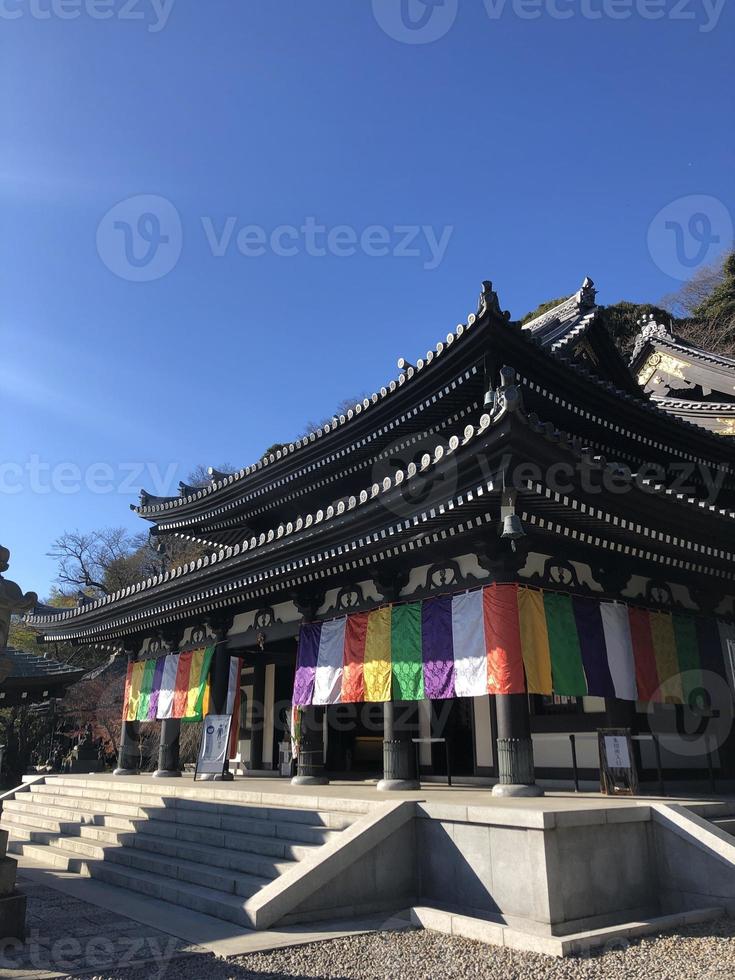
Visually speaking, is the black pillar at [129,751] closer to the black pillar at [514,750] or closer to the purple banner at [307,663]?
the purple banner at [307,663]

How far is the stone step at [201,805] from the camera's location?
8.65 m

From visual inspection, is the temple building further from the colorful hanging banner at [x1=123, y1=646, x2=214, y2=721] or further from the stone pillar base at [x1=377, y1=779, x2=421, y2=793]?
the colorful hanging banner at [x1=123, y1=646, x2=214, y2=721]

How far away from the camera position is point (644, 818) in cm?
767

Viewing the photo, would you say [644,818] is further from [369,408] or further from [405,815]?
[369,408]

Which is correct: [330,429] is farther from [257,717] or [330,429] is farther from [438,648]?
[257,717]

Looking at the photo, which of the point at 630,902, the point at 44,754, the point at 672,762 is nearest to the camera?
the point at 630,902

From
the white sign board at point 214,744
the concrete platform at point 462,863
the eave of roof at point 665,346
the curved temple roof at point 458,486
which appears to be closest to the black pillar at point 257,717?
the white sign board at point 214,744

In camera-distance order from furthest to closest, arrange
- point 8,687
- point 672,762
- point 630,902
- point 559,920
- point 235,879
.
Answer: point 8,687 < point 672,762 < point 235,879 < point 630,902 < point 559,920

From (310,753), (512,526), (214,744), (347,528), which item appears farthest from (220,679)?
(512,526)

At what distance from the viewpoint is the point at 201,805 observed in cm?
1059

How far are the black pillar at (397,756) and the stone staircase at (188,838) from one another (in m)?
1.64

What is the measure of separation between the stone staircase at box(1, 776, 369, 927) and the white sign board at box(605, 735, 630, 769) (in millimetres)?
3553

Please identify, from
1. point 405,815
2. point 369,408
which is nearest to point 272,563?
point 369,408

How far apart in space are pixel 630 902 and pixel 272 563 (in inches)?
290
